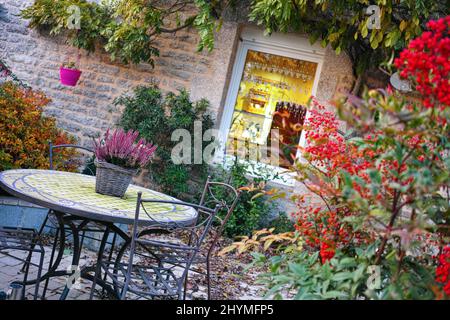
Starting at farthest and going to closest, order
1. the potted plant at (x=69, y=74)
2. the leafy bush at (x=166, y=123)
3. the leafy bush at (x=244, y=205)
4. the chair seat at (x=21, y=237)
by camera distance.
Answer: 1. the potted plant at (x=69, y=74)
2. the leafy bush at (x=166, y=123)
3. the leafy bush at (x=244, y=205)
4. the chair seat at (x=21, y=237)

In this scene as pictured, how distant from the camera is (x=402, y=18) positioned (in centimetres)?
524

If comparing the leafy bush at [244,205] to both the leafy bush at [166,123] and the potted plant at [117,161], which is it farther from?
the potted plant at [117,161]

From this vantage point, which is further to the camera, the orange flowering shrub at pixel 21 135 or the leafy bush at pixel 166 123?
the leafy bush at pixel 166 123

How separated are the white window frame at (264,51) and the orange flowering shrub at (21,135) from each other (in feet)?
7.18

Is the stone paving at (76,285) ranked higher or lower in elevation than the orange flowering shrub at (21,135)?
lower

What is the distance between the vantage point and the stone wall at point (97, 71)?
6398 mm

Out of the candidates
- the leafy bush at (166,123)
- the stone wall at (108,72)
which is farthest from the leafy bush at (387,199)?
the stone wall at (108,72)

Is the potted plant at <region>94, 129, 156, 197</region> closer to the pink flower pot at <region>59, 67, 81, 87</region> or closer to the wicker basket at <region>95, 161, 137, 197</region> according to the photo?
the wicker basket at <region>95, 161, 137, 197</region>

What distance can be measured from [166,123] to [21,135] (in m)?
1.80

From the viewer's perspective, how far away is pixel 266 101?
6676 millimetres

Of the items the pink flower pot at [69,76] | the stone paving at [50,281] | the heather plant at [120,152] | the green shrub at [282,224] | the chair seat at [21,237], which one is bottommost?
the stone paving at [50,281]

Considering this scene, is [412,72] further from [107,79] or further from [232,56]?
[107,79]

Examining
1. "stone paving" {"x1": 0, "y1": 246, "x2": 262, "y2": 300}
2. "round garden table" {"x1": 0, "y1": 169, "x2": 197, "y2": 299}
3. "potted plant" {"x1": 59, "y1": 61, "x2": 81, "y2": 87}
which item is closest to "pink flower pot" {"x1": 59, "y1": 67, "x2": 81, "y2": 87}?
"potted plant" {"x1": 59, "y1": 61, "x2": 81, "y2": 87}
